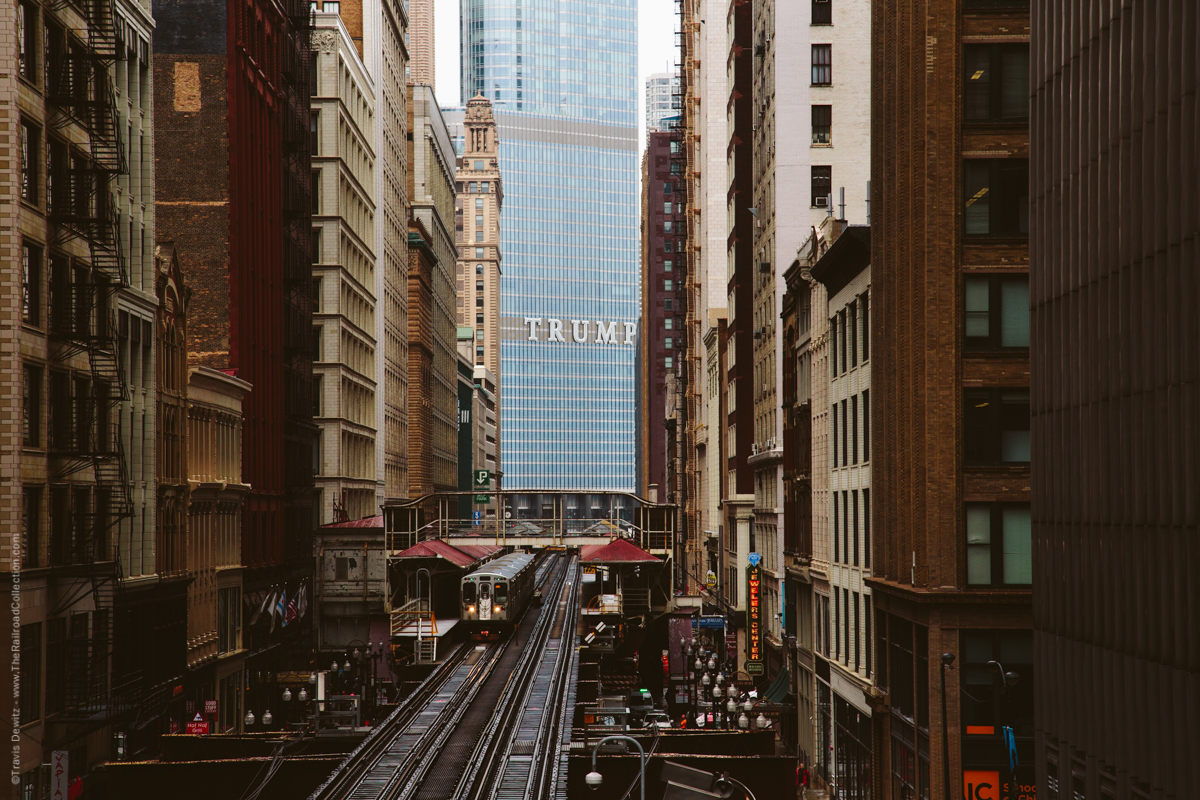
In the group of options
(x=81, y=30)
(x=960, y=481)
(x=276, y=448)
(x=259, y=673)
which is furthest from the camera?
(x=276, y=448)

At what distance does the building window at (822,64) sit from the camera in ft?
255

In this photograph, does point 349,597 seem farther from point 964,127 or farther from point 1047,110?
point 1047,110

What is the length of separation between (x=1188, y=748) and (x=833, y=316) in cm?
3562

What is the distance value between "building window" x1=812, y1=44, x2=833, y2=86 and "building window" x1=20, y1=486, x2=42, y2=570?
5030 cm

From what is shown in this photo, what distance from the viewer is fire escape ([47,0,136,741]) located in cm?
4309

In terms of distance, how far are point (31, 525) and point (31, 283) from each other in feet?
22.9

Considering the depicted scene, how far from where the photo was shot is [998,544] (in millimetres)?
41062

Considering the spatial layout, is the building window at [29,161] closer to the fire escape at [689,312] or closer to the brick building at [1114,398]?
the brick building at [1114,398]

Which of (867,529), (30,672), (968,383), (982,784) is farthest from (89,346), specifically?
(982,784)

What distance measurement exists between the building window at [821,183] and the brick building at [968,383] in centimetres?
3479

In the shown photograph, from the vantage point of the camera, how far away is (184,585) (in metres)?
57.8

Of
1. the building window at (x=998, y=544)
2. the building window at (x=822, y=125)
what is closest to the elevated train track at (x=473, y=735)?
the building window at (x=998, y=544)

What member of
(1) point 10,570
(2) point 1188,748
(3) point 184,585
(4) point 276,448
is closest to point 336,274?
(4) point 276,448

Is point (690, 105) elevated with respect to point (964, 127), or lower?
elevated
